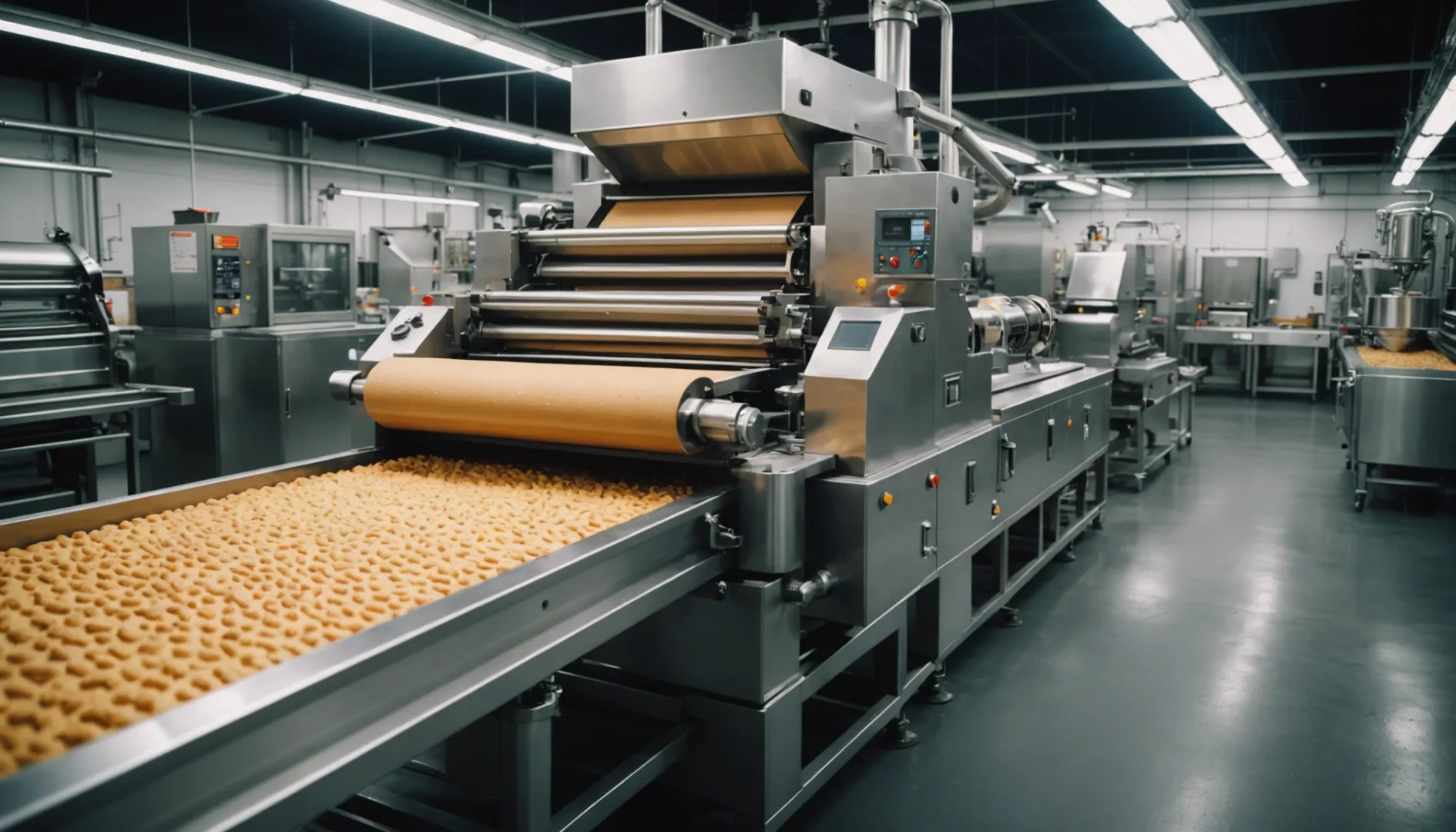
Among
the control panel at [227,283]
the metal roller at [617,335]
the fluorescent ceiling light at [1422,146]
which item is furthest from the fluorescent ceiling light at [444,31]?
the fluorescent ceiling light at [1422,146]

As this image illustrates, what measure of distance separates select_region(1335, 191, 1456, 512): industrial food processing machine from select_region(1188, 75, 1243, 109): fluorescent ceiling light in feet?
6.36

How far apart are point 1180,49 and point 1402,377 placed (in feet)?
8.36

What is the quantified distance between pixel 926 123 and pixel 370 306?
7.38m

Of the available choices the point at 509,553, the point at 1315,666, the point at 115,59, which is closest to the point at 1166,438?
the point at 1315,666

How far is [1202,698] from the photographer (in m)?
3.50

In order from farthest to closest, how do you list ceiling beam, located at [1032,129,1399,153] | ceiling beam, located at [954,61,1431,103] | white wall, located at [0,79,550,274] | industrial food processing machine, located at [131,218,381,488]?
ceiling beam, located at [1032,129,1399,153], white wall, located at [0,79,550,274], ceiling beam, located at [954,61,1431,103], industrial food processing machine, located at [131,218,381,488]

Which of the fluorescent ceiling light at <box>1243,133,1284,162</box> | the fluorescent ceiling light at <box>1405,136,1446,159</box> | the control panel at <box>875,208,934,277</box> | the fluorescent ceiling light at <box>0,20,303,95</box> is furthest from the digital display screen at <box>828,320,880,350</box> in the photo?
the fluorescent ceiling light at <box>1243,133,1284,162</box>

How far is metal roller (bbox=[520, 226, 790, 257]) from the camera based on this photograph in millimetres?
2967

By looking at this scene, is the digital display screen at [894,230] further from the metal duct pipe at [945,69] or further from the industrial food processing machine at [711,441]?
the metal duct pipe at [945,69]

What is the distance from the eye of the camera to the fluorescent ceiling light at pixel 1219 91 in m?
6.73

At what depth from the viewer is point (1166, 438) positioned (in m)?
7.98

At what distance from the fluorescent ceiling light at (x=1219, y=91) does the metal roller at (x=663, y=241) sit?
5048 millimetres

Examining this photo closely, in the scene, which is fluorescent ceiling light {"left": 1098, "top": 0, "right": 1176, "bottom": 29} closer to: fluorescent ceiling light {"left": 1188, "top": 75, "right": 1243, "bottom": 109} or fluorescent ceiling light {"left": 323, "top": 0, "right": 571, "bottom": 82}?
fluorescent ceiling light {"left": 1188, "top": 75, "right": 1243, "bottom": 109}

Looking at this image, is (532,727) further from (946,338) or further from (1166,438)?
(1166,438)
